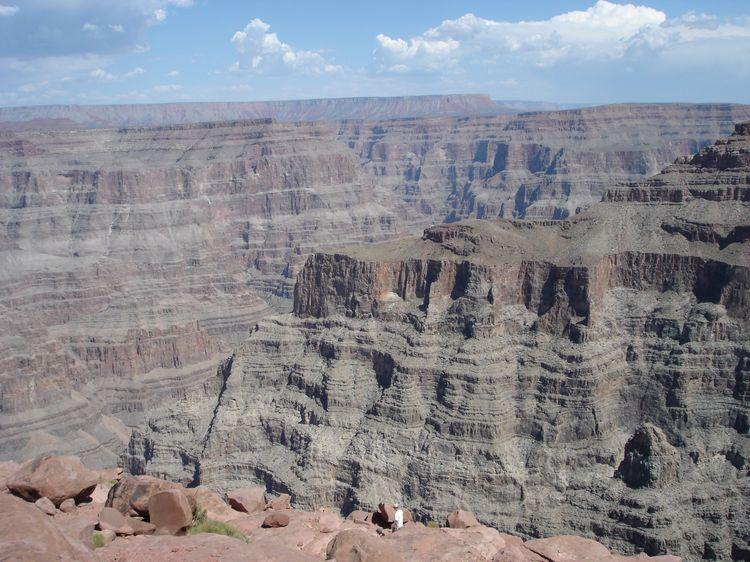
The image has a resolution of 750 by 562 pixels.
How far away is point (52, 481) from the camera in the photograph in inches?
814

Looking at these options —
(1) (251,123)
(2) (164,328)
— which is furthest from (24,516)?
(1) (251,123)

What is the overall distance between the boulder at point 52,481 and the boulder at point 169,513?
247cm

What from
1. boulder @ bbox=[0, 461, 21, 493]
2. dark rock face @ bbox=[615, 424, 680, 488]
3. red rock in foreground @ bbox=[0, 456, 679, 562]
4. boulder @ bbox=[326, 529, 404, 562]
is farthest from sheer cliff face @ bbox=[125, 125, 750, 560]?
boulder @ bbox=[326, 529, 404, 562]

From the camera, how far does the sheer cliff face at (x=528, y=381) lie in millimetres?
45375

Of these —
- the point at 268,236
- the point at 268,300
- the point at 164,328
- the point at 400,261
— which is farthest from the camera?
the point at 268,236

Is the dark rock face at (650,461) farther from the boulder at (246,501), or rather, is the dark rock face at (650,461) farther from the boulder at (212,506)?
the boulder at (212,506)

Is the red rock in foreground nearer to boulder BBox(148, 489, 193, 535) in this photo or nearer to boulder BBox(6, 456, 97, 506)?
boulder BBox(148, 489, 193, 535)

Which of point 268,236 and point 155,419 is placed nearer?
point 155,419

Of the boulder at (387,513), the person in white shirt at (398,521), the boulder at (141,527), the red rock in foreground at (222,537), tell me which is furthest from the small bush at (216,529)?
the boulder at (387,513)

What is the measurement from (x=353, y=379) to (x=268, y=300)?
6395cm

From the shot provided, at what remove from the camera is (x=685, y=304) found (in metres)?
54.1

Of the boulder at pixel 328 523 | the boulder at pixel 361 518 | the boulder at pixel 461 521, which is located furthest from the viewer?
the boulder at pixel 361 518

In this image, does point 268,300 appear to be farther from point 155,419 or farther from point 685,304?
point 685,304

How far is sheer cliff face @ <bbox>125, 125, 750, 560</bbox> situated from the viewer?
45375 mm
